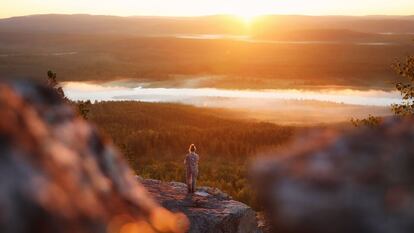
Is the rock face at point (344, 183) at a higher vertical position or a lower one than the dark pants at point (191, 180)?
lower

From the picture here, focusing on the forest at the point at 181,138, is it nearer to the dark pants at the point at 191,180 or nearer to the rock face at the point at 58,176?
the dark pants at the point at 191,180

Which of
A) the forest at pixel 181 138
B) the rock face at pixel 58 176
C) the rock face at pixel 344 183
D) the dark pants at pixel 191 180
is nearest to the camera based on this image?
the rock face at pixel 58 176

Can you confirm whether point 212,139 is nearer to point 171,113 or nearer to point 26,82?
point 171,113

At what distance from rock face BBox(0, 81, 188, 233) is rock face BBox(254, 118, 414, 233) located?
1.78 ft

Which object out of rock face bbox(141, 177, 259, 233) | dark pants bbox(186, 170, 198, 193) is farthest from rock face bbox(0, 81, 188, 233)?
dark pants bbox(186, 170, 198, 193)

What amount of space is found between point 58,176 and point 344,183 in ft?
2.91

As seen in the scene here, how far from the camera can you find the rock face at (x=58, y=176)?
160cm

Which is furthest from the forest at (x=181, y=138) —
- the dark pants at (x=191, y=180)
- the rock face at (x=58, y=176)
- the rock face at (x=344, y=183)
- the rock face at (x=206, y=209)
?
the rock face at (x=344, y=183)

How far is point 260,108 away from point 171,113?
4405 cm

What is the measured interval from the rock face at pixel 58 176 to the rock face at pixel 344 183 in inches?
21.4

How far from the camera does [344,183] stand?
6.11 feet

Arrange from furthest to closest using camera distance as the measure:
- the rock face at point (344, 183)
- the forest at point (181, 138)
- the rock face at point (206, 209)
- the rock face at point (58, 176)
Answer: the forest at point (181, 138) < the rock face at point (206, 209) < the rock face at point (344, 183) < the rock face at point (58, 176)

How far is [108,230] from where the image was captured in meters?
1.88

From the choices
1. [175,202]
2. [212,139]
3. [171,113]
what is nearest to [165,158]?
[212,139]
